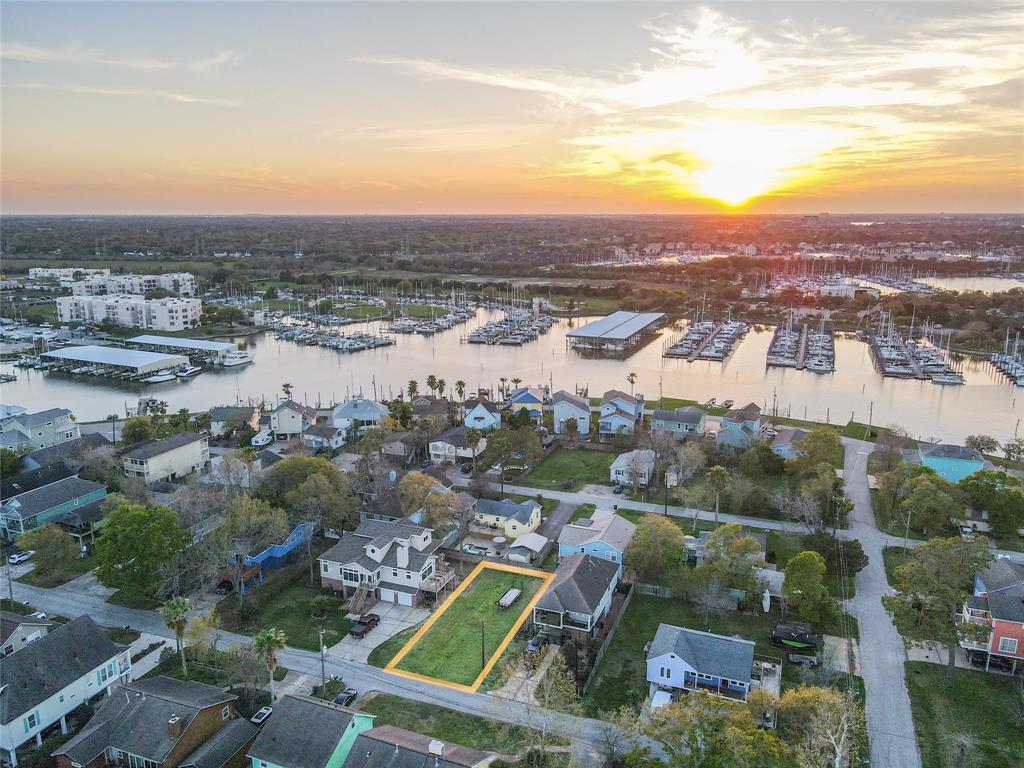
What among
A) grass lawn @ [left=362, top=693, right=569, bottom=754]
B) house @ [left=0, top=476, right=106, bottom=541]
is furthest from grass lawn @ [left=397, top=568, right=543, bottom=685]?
house @ [left=0, top=476, right=106, bottom=541]

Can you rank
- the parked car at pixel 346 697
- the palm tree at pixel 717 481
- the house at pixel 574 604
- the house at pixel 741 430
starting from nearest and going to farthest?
the parked car at pixel 346 697 → the house at pixel 574 604 → the palm tree at pixel 717 481 → the house at pixel 741 430

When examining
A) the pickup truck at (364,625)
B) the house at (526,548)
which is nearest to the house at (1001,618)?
the house at (526,548)

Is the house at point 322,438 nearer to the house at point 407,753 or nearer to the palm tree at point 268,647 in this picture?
the palm tree at point 268,647

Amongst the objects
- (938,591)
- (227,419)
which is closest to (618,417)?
(938,591)

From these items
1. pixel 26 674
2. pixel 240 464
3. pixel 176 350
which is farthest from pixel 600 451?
pixel 176 350

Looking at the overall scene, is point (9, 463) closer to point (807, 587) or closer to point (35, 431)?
point (35, 431)

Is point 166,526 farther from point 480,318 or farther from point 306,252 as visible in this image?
point 306,252
